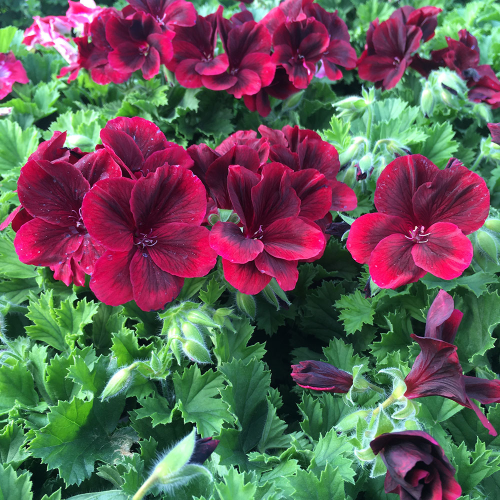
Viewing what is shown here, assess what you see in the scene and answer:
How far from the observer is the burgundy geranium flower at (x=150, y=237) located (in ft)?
3.17

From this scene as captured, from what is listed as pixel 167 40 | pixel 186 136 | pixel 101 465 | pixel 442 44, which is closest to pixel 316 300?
pixel 101 465

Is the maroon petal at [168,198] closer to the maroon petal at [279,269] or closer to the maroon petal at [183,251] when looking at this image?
the maroon petal at [183,251]

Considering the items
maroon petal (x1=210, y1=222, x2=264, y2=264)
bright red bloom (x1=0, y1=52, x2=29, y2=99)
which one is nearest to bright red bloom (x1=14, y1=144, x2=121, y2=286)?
maroon petal (x1=210, y1=222, x2=264, y2=264)

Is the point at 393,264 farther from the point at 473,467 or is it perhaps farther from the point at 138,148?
the point at 138,148

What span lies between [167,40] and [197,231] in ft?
3.10

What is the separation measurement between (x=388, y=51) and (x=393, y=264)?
1.22 meters

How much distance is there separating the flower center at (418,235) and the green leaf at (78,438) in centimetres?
79

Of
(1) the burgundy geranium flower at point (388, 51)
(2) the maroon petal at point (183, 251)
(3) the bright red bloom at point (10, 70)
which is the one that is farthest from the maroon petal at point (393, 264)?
(3) the bright red bloom at point (10, 70)

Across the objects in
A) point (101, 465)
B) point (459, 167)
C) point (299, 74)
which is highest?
point (459, 167)

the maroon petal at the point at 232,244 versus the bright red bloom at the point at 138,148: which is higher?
the bright red bloom at the point at 138,148

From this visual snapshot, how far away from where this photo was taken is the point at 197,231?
101 centimetres

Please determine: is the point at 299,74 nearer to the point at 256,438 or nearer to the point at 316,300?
the point at 316,300

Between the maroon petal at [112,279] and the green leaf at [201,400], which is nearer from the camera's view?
the maroon petal at [112,279]

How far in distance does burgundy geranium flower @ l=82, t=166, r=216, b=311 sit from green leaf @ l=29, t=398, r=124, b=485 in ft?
1.00
